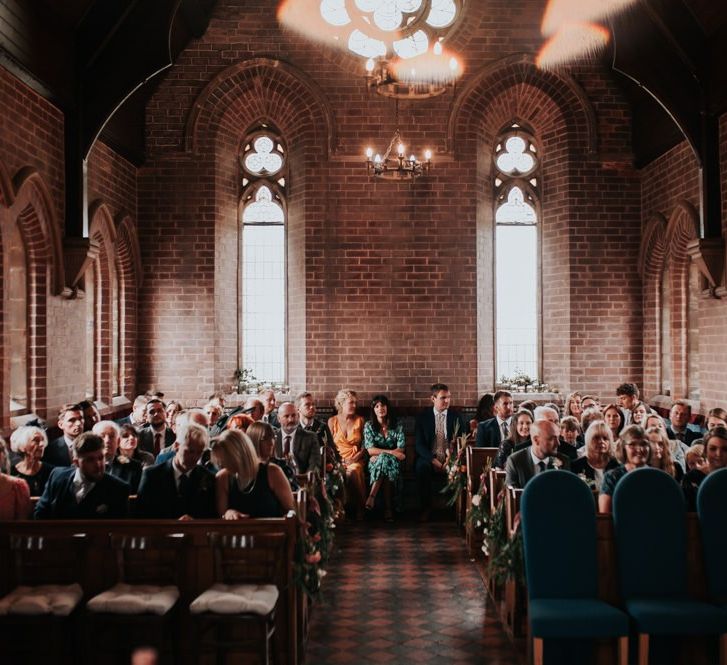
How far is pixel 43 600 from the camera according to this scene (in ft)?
13.7

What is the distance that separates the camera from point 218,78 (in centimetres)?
1082

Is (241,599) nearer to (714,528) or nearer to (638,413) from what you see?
(714,528)

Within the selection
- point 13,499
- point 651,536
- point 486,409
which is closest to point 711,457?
point 651,536

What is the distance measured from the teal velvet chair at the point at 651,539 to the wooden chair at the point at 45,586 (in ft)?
9.46

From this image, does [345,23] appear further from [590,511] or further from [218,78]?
[590,511]

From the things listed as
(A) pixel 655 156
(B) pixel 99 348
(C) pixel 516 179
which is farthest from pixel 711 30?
(B) pixel 99 348

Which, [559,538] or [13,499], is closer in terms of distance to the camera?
[559,538]

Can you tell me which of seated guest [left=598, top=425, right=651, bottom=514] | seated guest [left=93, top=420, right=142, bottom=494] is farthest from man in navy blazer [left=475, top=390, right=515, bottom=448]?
seated guest [left=93, top=420, right=142, bottom=494]

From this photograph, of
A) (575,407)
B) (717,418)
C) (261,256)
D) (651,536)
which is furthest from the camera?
(261,256)

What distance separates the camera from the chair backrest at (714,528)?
4469 millimetres

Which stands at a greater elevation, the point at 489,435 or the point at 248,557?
the point at 489,435

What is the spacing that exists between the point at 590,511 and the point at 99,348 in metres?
6.92

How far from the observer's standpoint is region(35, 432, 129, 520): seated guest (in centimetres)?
473

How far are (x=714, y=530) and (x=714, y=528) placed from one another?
0.01m
